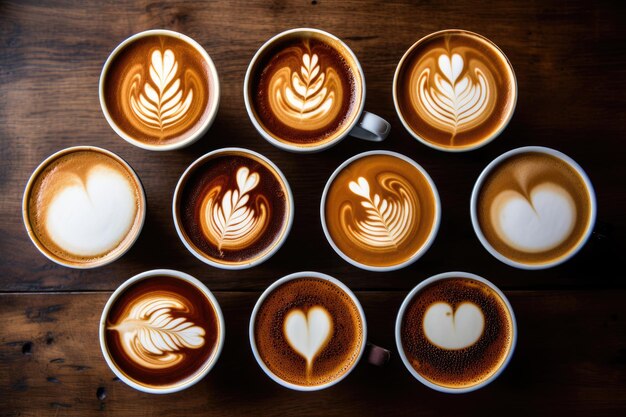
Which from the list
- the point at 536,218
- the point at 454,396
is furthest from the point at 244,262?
the point at 536,218

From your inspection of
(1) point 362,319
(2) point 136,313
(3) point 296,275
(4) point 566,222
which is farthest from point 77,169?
(4) point 566,222

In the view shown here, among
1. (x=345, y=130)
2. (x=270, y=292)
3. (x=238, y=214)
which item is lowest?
(x=270, y=292)

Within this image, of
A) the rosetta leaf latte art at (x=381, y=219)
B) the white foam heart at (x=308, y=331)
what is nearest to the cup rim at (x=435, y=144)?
the rosetta leaf latte art at (x=381, y=219)

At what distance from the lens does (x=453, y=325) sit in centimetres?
160

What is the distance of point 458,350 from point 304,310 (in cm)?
48

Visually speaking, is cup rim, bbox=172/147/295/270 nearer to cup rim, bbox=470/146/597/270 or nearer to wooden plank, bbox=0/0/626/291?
wooden plank, bbox=0/0/626/291

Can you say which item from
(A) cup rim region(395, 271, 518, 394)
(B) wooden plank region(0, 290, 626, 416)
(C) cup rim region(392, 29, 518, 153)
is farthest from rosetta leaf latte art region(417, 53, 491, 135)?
(B) wooden plank region(0, 290, 626, 416)

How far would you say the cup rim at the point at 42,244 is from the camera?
1.59 meters

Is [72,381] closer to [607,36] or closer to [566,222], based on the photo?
[566,222]

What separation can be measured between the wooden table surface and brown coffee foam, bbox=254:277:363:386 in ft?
0.30

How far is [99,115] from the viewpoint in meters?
1.74

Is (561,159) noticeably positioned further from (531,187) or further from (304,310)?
(304,310)

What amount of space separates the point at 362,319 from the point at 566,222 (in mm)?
676

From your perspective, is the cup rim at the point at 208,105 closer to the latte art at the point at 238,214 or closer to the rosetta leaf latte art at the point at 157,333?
the latte art at the point at 238,214
